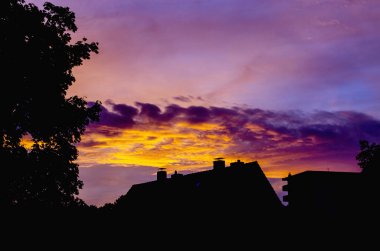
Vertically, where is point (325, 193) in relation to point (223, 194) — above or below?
below

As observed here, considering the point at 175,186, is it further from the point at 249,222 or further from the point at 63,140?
the point at 63,140

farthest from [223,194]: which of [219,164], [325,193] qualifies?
[325,193]

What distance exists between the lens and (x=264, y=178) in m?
45.9

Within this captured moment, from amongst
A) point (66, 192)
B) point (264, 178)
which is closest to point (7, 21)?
point (66, 192)

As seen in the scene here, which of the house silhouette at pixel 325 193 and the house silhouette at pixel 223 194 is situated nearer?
the house silhouette at pixel 325 193

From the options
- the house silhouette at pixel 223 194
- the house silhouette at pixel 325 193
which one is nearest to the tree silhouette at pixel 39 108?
the house silhouette at pixel 325 193

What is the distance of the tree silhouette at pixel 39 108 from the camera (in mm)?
23016

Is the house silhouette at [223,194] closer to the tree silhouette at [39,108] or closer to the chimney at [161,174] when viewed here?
the chimney at [161,174]

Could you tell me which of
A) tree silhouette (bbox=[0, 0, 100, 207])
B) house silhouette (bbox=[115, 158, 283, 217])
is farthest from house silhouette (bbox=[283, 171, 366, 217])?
house silhouette (bbox=[115, 158, 283, 217])

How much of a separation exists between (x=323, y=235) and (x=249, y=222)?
20800 mm

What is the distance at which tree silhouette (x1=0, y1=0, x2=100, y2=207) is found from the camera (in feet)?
75.5

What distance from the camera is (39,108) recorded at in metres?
24.0

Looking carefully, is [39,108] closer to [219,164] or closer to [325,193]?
[325,193]

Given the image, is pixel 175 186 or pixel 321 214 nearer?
pixel 321 214
